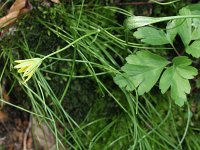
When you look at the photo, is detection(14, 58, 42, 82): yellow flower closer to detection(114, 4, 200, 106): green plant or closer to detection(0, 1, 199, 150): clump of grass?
detection(0, 1, 199, 150): clump of grass

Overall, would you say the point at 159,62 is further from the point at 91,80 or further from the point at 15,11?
the point at 15,11

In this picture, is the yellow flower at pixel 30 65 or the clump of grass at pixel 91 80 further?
the clump of grass at pixel 91 80

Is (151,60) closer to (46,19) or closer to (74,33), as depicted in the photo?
(74,33)

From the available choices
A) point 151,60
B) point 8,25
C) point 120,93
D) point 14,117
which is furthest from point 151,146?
point 8,25

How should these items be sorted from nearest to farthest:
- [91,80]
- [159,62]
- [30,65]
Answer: [30,65] < [159,62] < [91,80]

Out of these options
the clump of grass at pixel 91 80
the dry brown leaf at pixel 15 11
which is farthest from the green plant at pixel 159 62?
the dry brown leaf at pixel 15 11

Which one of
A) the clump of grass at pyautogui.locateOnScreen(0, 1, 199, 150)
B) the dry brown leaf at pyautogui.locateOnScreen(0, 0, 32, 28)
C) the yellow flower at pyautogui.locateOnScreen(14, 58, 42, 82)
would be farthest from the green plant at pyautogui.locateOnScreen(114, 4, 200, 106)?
the dry brown leaf at pyautogui.locateOnScreen(0, 0, 32, 28)

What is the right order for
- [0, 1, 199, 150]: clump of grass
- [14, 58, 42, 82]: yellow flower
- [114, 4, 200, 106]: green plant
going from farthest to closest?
[0, 1, 199, 150]: clump of grass < [114, 4, 200, 106]: green plant < [14, 58, 42, 82]: yellow flower

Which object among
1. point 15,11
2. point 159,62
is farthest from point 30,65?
point 159,62

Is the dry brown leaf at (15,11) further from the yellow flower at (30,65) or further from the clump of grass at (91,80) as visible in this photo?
the yellow flower at (30,65)

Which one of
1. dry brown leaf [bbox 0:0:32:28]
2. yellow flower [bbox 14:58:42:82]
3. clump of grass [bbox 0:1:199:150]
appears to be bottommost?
clump of grass [bbox 0:1:199:150]

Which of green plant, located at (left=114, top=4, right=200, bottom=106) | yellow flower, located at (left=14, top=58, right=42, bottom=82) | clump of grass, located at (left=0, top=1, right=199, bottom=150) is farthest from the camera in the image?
clump of grass, located at (left=0, top=1, right=199, bottom=150)
